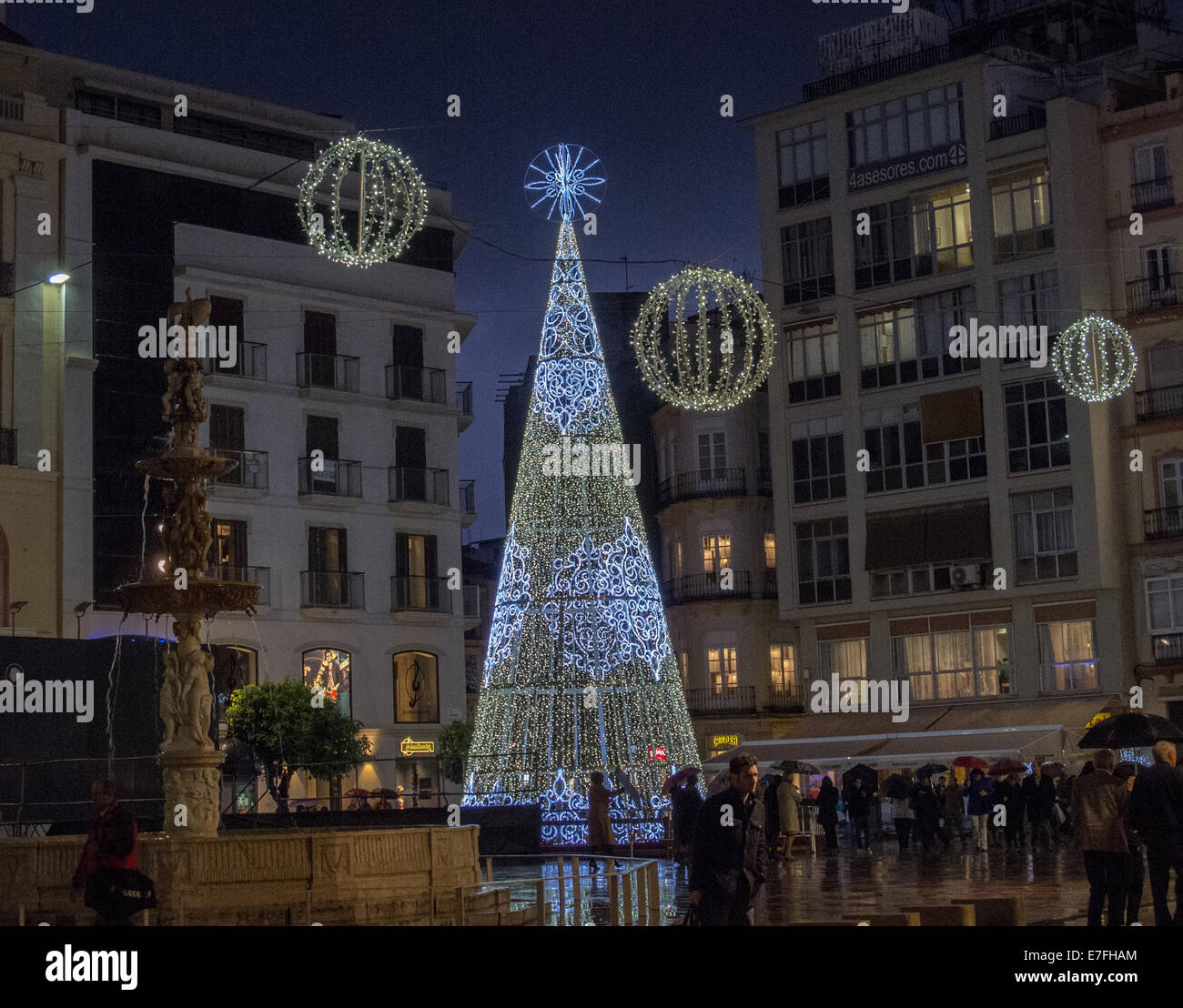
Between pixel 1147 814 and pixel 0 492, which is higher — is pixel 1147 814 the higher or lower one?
the lower one

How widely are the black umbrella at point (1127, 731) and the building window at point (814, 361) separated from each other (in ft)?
55.6

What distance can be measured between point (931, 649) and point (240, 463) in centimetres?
1767

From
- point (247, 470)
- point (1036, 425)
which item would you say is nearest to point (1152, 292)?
point (1036, 425)

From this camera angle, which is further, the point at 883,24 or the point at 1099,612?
the point at 883,24

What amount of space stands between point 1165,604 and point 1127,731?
460 inches

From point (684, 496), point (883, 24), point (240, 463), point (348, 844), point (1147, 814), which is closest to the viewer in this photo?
point (1147, 814)

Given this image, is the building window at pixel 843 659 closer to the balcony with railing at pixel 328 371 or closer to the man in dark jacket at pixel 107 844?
the balcony with railing at pixel 328 371

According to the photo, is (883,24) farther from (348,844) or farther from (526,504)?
(348,844)

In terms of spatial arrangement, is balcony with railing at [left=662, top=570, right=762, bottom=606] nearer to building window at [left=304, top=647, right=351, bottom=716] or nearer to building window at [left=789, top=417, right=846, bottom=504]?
building window at [left=789, top=417, right=846, bottom=504]

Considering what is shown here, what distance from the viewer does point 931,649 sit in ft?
149

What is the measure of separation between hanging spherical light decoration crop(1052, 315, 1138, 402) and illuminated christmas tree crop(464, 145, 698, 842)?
9.58 m

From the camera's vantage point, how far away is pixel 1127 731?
31.6 meters

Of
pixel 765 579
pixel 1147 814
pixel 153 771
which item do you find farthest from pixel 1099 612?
pixel 1147 814
